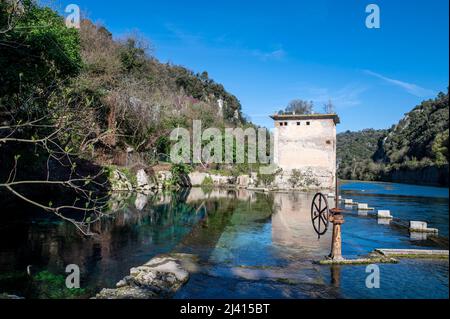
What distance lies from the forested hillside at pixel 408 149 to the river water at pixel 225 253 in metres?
34.9

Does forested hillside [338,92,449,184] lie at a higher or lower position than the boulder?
higher

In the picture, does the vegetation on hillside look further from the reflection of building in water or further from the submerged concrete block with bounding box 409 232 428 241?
the submerged concrete block with bounding box 409 232 428 241

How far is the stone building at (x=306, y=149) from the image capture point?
37219 millimetres

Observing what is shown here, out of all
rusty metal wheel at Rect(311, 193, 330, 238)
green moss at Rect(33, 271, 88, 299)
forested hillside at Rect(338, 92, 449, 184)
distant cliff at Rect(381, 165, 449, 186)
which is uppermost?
forested hillside at Rect(338, 92, 449, 184)

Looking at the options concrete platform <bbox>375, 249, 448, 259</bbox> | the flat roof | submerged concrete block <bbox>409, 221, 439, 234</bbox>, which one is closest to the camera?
concrete platform <bbox>375, 249, 448, 259</bbox>

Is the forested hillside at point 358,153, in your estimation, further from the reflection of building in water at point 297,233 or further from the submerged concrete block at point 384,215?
the reflection of building in water at point 297,233

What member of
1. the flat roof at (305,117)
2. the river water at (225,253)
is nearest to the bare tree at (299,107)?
the flat roof at (305,117)

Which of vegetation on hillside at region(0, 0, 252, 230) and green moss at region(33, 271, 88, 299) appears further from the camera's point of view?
vegetation on hillside at region(0, 0, 252, 230)

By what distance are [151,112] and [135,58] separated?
38.3 ft

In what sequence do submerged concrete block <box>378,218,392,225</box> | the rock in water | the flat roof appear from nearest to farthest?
the rock in water → submerged concrete block <box>378,218,392,225</box> → the flat roof

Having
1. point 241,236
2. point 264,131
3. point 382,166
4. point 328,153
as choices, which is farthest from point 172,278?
point 382,166

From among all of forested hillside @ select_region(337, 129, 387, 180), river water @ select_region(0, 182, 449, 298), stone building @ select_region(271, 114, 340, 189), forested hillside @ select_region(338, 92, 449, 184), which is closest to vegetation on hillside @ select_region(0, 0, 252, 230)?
Result: river water @ select_region(0, 182, 449, 298)

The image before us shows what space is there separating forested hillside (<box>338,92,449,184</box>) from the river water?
115 ft

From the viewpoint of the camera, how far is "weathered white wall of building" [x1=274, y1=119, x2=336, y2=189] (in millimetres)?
37625
